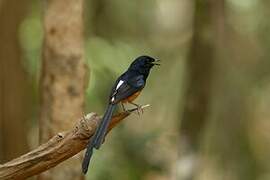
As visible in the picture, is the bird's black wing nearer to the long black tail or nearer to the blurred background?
the long black tail

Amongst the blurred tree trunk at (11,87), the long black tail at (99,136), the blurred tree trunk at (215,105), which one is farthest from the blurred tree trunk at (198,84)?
the long black tail at (99,136)

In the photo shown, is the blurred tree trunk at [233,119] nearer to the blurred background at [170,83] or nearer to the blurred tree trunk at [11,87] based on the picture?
the blurred background at [170,83]

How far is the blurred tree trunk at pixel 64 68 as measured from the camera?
5.78m

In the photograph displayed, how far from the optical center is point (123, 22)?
12.6 metres

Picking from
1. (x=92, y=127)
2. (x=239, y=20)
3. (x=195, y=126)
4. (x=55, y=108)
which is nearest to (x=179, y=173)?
(x=195, y=126)

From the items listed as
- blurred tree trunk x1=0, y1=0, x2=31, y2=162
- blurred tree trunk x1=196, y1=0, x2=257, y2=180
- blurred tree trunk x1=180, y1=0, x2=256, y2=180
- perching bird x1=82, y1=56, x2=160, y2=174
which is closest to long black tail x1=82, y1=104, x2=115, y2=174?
perching bird x1=82, y1=56, x2=160, y2=174

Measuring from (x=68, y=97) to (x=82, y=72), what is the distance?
211mm

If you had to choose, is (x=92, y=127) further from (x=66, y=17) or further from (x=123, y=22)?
(x=123, y=22)

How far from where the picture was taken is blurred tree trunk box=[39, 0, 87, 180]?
578 centimetres

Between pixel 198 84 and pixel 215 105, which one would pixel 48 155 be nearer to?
pixel 198 84

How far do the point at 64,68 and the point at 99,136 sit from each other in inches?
85.2

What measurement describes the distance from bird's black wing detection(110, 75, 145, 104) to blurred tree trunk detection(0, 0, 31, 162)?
12.6 ft

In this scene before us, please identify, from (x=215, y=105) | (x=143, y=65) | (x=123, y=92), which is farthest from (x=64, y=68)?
(x=215, y=105)

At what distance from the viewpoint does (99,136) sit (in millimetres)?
3709
